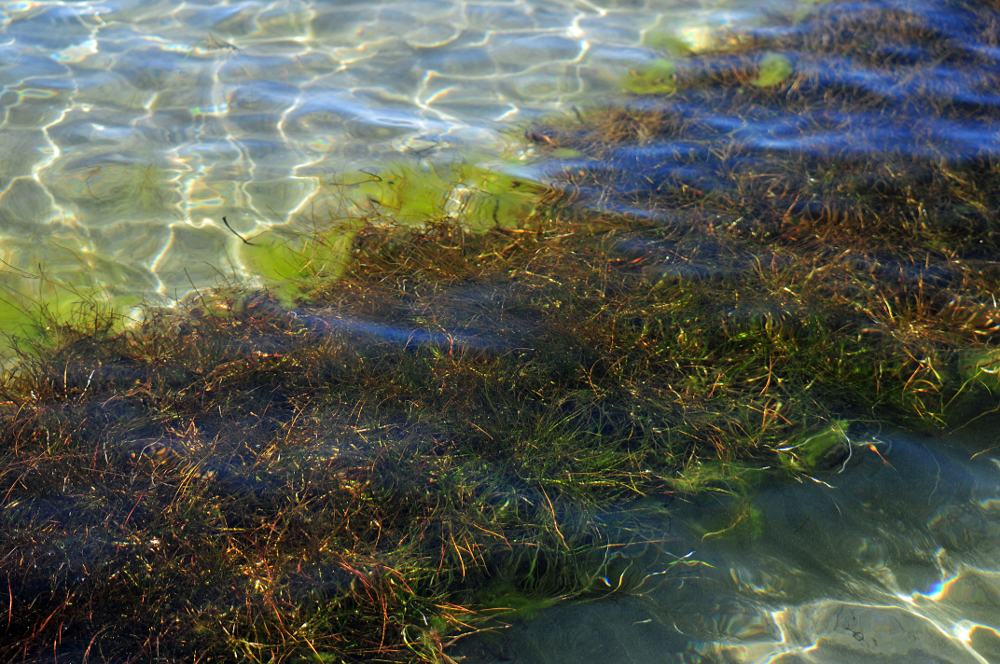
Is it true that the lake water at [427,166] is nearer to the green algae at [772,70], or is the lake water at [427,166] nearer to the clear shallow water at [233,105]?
the clear shallow water at [233,105]

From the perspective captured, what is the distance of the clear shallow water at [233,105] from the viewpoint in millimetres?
3803

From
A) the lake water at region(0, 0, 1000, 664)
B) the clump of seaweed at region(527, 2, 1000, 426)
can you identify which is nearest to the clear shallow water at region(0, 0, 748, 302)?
the lake water at region(0, 0, 1000, 664)

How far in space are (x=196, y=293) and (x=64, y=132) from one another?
1.85m

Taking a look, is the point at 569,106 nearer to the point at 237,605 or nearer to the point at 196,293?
the point at 196,293

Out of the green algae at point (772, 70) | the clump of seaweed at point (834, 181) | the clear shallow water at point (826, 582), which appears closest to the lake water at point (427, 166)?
the clear shallow water at point (826, 582)

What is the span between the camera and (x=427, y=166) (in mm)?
4234

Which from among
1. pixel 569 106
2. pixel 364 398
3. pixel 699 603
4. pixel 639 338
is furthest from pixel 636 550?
pixel 569 106

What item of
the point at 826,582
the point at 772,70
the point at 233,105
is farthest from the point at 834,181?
the point at 233,105

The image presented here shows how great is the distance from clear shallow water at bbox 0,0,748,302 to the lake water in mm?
16

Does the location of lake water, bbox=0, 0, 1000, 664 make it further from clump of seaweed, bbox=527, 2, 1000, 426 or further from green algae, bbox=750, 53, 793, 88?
green algae, bbox=750, 53, 793, 88

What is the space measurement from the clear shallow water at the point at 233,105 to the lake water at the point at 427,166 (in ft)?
0.05

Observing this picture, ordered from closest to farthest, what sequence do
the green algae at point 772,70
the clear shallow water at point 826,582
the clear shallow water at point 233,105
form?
the clear shallow water at point 826,582, the clear shallow water at point 233,105, the green algae at point 772,70

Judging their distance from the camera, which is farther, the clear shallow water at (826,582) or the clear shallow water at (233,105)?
the clear shallow water at (233,105)

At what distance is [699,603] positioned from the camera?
2447mm
